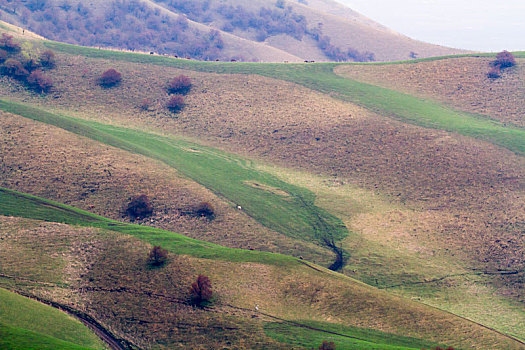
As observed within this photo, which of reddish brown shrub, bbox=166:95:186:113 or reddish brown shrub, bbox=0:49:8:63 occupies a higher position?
reddish brown shrub, bbox=0:49:8:63

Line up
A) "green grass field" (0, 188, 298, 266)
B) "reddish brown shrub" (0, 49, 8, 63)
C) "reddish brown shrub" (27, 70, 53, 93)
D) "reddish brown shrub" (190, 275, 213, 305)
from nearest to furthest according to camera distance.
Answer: "reddish brown shrub" (190, 275, 213, 305) → "green grass field" (0, 188, 298, 266) → "reddish brown shrub" (27, 70, 53, 93) → "reddish brown shrub" (0, 49, 8, 63)

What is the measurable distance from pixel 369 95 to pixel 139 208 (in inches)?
1300

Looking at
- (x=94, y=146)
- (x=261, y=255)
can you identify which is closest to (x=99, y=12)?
(x=94, y=146)

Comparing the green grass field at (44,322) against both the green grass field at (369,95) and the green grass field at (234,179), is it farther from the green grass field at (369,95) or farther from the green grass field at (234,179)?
the green grass field at (369,95)

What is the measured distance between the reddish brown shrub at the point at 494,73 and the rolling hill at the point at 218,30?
95.0 metres

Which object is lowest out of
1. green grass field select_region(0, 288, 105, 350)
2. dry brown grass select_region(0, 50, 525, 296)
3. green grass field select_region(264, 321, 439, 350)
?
green grass field select_region(0, 288, 105, 350)

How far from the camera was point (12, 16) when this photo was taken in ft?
407

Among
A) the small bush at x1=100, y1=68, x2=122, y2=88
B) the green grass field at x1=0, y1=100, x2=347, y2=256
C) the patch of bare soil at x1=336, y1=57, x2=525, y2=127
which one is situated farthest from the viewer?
→ the small bush at x1=100, y1=68, x2=122, y2=88

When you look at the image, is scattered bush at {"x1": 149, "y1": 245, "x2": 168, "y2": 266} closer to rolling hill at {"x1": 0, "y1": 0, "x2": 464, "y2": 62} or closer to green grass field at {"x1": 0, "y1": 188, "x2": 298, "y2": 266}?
green grass field at {"x1": 0, "y1": 188, "x2": 298, "y2": 266}

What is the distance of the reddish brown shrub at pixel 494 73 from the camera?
4791 centimetres

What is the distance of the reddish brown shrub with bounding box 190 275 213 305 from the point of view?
58.4 ft

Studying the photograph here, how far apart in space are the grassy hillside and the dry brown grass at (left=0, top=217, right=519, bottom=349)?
5cm

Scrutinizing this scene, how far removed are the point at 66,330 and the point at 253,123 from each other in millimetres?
33114

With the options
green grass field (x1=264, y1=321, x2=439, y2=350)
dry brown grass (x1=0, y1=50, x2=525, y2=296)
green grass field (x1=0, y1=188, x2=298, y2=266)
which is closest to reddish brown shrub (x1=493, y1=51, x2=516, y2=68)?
dry brown grass (x1=0, y1=50, x2=525, y2=296)
